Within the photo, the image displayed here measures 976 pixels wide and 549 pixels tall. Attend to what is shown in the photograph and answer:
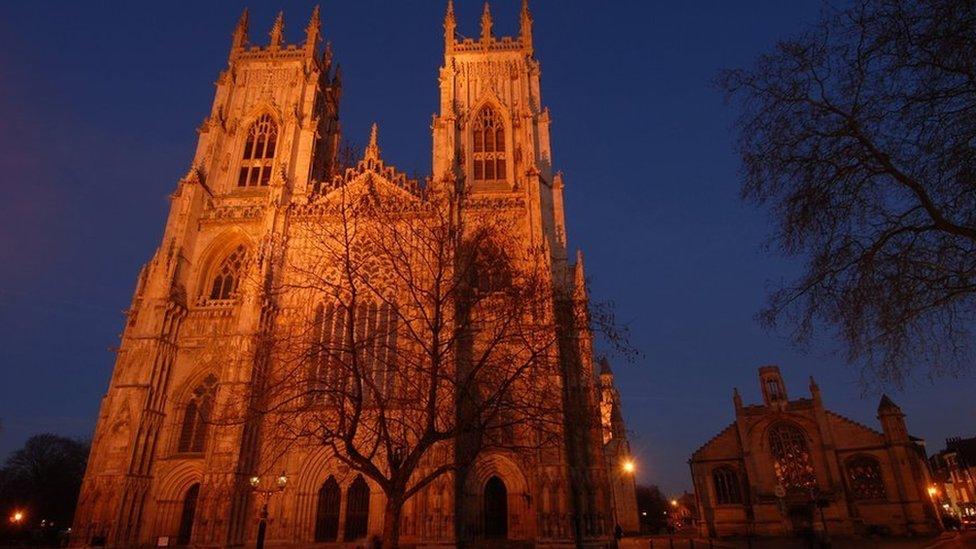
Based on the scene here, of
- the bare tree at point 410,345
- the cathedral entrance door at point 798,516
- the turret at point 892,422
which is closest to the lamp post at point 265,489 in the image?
Answer: the bare tree at point 410,345

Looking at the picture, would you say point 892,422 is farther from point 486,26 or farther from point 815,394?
point 486,26

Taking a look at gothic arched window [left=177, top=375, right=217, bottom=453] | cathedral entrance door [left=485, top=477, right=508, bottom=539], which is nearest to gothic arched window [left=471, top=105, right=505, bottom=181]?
cathedral entrance door [left=485, top=477, right=508, bottom=539]

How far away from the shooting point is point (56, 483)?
163 feet

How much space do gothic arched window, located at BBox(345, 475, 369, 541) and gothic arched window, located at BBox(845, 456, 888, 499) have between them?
2902 cm

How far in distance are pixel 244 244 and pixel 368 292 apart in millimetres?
8111

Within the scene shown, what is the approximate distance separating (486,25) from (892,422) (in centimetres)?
3559

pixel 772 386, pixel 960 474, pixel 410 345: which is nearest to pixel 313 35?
pixel 410 345

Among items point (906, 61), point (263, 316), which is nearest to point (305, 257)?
point (263, 316)

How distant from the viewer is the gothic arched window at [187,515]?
2295cm

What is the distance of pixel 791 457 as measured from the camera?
35.2 meters

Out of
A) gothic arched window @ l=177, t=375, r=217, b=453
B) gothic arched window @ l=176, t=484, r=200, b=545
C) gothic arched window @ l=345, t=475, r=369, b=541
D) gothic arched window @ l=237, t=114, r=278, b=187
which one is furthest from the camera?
gothic arched window @ l=237, t=114, r=278, b=187

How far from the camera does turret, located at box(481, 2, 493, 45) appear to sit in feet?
118

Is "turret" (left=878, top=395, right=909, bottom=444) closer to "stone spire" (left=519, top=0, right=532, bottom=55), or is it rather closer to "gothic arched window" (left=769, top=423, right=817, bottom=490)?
"gothic arched window" (left=769, top=423, right=817, bottom=490)

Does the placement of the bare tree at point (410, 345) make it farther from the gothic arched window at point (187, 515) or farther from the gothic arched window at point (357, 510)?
the gothic arched window at point (187, 515)
